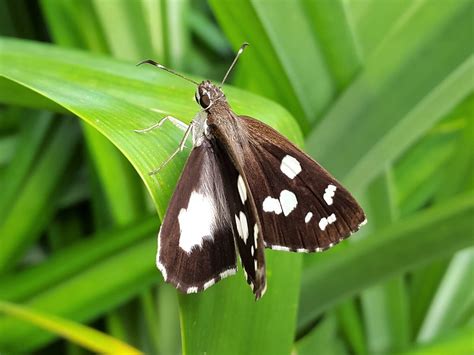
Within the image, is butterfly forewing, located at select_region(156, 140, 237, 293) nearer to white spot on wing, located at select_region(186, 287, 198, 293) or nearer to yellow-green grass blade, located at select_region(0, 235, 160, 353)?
white spot on wing, located at select_region(186, 287, 198, 293)

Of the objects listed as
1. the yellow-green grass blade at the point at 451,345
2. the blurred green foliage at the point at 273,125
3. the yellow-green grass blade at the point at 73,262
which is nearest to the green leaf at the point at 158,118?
the blurred green foliage at the point at 273,125

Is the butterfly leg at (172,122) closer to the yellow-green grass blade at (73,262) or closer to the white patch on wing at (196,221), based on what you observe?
the white patch on wing at (196,221)

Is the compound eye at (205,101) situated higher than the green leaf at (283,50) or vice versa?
the green leaf at (283,50)

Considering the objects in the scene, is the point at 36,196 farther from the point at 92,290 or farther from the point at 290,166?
the point at 290,166

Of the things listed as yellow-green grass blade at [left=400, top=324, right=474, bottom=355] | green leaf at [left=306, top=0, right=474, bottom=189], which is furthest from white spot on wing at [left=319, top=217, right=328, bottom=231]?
yellow-green grass blade at [left=400, top=324, right=474, bottom=355]

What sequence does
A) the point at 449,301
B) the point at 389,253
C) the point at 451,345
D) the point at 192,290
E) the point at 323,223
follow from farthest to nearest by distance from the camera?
the point at 449,301 < the point at 451,345 < the point at 389,253 < the point at 323,223 < the point at 192,290

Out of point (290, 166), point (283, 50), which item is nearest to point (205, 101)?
point (290, 166)

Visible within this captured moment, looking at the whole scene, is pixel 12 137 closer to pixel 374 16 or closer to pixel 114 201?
pixel 114 201
